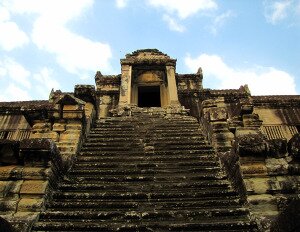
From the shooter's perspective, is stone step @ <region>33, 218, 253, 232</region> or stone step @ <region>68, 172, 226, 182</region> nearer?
stone step @ <region>33, 218, 253, 232</region>

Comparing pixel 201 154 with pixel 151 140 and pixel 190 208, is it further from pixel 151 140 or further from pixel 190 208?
pixel 190 208

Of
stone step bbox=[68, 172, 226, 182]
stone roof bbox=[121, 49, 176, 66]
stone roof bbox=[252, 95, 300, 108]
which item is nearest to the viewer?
stone step bbox=[68, 172, 226, 182]

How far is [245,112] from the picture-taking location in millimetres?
6453

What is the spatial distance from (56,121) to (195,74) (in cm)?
1033

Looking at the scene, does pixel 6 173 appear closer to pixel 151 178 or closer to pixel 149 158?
pixel 151 178

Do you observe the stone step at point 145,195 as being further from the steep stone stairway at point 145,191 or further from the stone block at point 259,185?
the stone block at point 259,185

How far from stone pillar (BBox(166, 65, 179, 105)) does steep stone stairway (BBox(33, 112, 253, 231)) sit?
5.46 m

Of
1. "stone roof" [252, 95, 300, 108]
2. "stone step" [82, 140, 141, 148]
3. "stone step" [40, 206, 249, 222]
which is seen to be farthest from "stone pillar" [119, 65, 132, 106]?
"stone step" [40, 206, 249, 222]

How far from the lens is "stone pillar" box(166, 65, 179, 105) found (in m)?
12.4

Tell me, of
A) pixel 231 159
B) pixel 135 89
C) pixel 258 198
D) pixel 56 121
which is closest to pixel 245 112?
pixel 231 159

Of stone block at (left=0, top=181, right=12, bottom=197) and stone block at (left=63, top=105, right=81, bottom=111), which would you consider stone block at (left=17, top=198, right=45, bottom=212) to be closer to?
stone block at (left=0, top=181, right=12, bottom=197)

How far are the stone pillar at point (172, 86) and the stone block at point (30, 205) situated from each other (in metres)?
8.60

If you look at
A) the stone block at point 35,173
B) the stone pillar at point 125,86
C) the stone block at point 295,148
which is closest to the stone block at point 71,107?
the stone block at point 35,173

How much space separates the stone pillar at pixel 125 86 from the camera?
12487mm
